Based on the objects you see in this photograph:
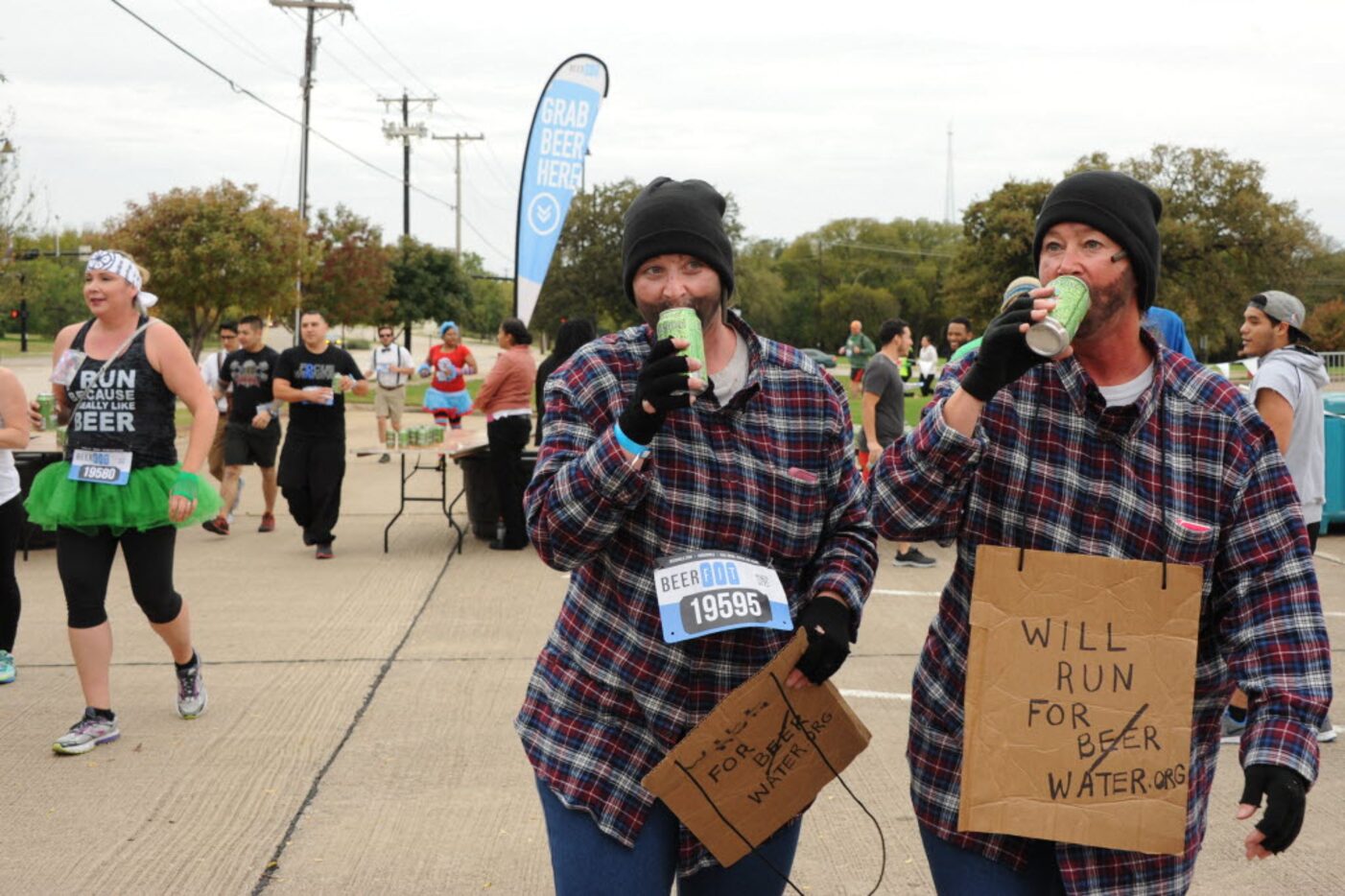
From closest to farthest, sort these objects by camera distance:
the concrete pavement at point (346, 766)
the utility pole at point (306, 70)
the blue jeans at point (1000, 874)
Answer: the blue jeans at point (1000, 874) → the concrete pavement at point (346, 766) → the utility pole at point (306, 70)

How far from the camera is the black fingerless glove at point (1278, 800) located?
7.20 feet

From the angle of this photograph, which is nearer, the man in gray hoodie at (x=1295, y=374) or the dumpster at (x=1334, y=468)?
the man in gray hoodie at (x=1295, y=374)

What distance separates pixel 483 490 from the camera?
1083 cm

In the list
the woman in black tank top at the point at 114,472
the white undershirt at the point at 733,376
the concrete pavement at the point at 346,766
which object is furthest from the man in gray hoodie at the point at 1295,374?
the woman in black tank top at the point at 114,472

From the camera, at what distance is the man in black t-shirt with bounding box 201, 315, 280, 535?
1118cm

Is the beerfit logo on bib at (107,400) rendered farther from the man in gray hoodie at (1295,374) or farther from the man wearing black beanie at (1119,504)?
the man in gray hoodie at (1295,374)

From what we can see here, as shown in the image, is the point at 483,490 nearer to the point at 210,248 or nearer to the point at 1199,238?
the point at 210,248

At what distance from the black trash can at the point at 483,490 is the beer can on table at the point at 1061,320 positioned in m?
8.56

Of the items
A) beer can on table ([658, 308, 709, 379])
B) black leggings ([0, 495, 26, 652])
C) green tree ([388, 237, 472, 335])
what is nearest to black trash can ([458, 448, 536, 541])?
black leggings ([0, 495, 26, 652])

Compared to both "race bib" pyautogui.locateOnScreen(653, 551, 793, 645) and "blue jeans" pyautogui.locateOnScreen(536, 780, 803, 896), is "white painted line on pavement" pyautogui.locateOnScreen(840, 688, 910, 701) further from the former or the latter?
"race bib" pyautogui.locateOnScreen(653, 551, 793, 645)

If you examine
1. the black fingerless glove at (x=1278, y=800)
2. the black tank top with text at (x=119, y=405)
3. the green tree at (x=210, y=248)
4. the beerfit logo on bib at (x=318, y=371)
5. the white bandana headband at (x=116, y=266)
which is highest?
the green tree at (x=210, y=248)

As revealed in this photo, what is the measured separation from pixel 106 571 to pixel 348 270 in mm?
Answer: 37384

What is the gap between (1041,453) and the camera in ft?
7.71

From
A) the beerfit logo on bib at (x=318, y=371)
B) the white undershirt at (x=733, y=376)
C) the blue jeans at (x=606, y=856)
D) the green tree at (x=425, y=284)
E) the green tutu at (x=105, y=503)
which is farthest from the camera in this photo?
the green tree at (x=425, y=284)
